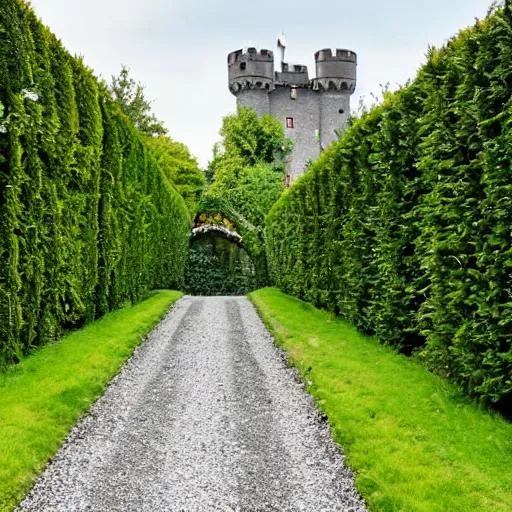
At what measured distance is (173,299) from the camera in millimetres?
18812

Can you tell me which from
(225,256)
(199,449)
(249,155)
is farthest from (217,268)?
(199,449)

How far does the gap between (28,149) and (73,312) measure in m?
3.39

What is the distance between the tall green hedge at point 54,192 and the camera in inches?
325

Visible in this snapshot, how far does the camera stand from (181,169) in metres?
52.6

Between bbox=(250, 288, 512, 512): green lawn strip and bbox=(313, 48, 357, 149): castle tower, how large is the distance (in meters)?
48.8

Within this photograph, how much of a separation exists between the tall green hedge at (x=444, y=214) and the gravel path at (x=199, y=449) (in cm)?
183

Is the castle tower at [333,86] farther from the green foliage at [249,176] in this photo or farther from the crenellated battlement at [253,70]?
the green foliage at [249,176]

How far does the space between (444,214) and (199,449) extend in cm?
382

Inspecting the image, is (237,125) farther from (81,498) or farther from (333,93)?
(81,498)

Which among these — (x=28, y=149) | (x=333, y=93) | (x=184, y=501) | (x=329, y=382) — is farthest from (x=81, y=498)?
(x=333, y=93)

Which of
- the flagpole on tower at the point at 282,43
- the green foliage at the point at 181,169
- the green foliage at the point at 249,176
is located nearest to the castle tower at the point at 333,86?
the flagpole on tower at the point at 282,43

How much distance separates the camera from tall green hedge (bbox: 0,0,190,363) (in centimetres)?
825

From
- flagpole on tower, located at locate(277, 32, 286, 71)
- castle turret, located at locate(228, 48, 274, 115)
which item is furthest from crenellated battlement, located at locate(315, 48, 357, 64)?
castle turret, located at locate(228, 48, 274, 115)

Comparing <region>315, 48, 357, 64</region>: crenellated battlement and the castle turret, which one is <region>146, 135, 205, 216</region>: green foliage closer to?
the castle turret
